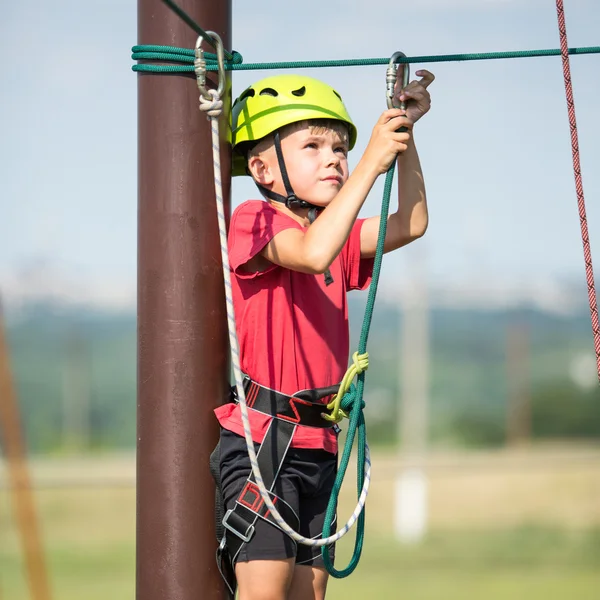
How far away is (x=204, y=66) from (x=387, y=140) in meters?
0.45

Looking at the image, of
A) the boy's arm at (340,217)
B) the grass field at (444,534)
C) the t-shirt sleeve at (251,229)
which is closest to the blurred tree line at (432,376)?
the grass field at (444,534)

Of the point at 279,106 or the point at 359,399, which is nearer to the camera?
the point at 359,399

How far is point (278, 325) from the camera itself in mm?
2365

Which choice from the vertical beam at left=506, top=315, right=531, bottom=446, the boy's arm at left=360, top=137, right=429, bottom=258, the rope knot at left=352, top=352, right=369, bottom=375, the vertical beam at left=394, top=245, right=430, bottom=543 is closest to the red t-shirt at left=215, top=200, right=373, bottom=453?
the rope knot at left=352, top=352, right=369, bottom=375

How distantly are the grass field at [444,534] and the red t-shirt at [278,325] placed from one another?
7.03 meters

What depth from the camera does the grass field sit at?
959 cm

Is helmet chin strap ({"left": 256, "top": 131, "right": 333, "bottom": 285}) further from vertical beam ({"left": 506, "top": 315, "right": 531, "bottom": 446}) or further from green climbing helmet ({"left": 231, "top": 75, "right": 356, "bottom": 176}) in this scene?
vertical beam ({"left": 506, "top": 315, "right": 531, "bottom": 446})

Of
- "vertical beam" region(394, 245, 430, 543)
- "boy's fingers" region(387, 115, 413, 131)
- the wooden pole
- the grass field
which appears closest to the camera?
"boy's fingers" region(387, 115, 413, 131)

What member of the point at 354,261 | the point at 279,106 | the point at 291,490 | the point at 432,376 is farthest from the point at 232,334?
the point at 432,376

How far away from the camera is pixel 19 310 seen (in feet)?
76.5

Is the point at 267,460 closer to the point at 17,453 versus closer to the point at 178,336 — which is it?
the point at 178,336

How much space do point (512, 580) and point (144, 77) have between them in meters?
8.60

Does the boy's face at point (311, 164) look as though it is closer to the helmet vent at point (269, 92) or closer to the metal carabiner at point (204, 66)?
the helmet vent at point (269, 92)

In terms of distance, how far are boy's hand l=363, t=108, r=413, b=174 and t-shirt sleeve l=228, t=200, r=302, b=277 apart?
25cm
